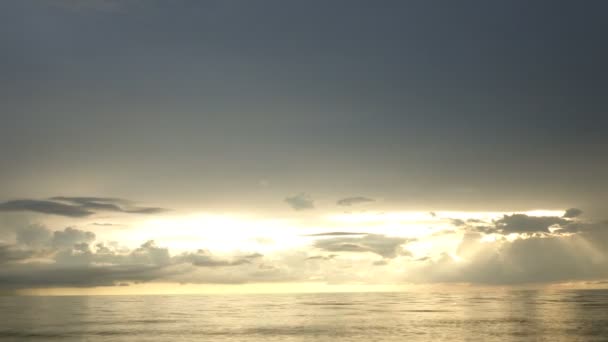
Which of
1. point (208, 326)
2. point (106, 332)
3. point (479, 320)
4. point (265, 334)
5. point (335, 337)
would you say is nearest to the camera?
point (335, 337)

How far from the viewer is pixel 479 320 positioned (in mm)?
115688

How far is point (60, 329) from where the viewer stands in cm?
10769

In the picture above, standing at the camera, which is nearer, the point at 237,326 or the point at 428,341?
the point at 428,341

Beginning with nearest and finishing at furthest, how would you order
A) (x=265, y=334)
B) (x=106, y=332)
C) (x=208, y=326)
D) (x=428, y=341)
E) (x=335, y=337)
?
(x=428, y=341) → (x=335, y=337) → (x=265, y=334) → (x=106, y=332) → (x=208, y=326)

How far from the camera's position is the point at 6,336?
298 feet

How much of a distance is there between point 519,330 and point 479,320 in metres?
22.7

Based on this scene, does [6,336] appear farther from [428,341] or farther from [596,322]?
[596,322]

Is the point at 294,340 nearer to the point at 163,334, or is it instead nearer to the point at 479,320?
the point at 163,334

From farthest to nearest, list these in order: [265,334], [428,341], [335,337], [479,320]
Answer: [479,320] < [265,334] < [335,337] < [428,341]

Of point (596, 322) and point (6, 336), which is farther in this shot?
point (596, 322)

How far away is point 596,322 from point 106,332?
9143cm

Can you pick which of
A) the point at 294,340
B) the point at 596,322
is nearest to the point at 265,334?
the point at 294,340

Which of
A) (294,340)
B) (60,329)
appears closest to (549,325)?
(294,340)

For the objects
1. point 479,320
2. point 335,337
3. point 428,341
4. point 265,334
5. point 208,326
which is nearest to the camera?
point 428,341
